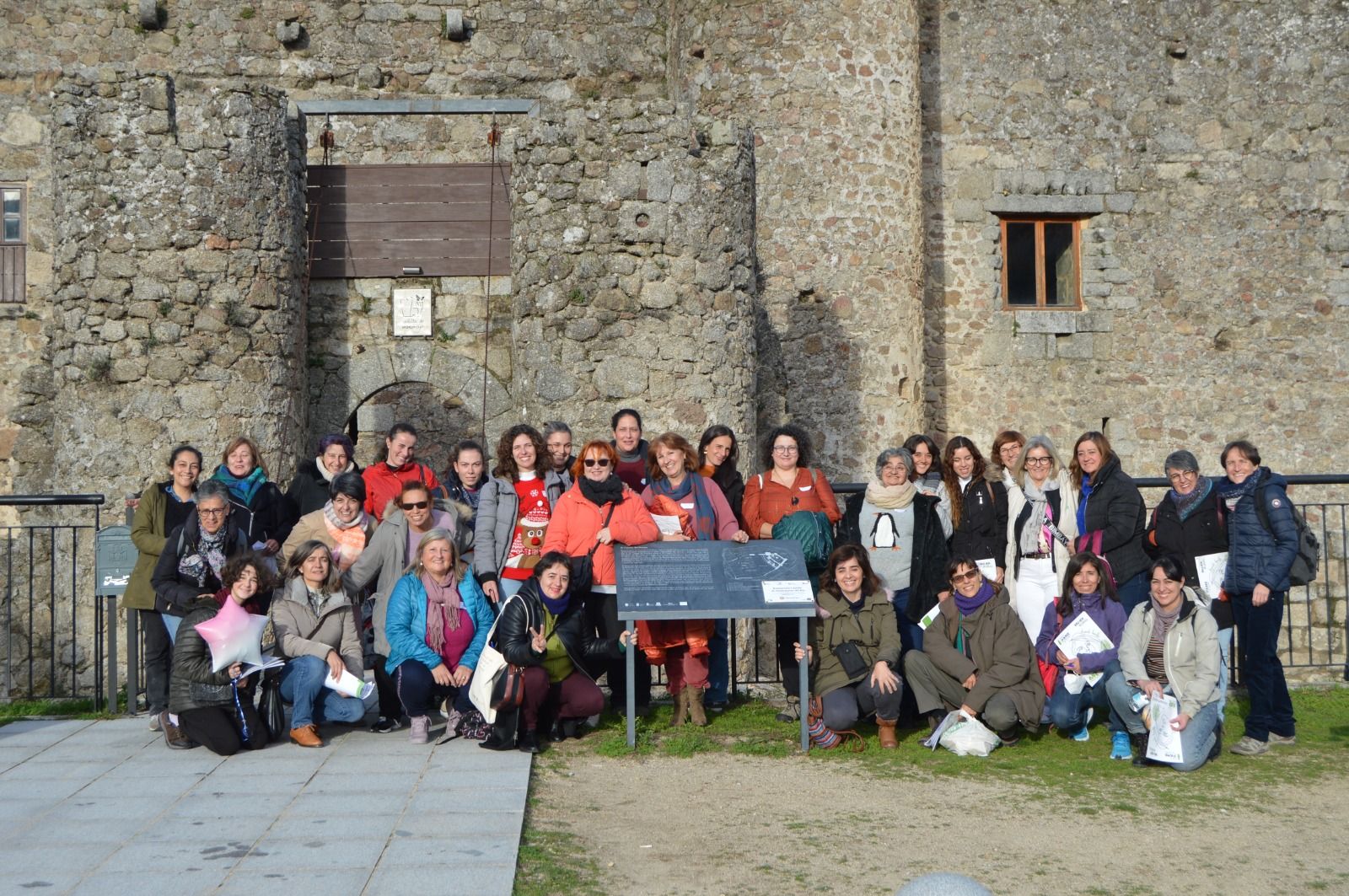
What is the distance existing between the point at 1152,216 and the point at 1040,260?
1292mm

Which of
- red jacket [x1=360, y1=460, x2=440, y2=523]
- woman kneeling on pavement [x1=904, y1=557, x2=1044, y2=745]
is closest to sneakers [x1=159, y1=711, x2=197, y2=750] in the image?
red jacket [x1=360, y1=460, x2=440, y2=523]

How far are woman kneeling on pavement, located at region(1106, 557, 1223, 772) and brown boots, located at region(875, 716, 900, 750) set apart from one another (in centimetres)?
110

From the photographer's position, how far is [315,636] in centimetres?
704

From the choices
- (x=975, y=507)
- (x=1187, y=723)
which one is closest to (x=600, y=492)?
(x=975, y=507)

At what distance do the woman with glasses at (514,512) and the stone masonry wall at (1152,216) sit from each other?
7825 mm

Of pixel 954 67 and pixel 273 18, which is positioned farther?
pixel 954 67

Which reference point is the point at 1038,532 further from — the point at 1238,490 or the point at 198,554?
the point at 198,554

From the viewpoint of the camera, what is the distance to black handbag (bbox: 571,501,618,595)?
7.07 m

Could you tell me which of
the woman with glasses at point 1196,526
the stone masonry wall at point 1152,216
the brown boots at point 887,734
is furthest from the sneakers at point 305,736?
the stone masonry wall at point 1152,216

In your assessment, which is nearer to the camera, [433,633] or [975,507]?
[433,633]

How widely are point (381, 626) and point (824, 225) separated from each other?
23.8 ft

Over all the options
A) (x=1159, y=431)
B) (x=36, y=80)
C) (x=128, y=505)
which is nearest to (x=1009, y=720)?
(x=128, y=505)

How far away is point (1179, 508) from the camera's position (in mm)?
7605

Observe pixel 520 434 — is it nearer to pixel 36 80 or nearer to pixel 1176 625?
pixel 1176 625
